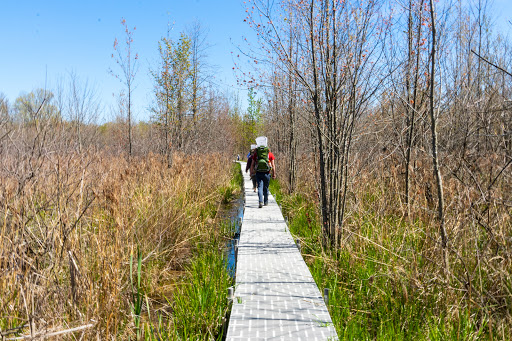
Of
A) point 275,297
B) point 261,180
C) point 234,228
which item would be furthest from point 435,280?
point 261,180

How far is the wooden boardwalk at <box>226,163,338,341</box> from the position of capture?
8.98 feet

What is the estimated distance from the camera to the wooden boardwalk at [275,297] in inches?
108

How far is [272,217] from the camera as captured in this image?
7020mm

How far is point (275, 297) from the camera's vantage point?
10.9 feet

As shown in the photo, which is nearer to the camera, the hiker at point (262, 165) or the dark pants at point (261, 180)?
the hiker at point (262, 165)

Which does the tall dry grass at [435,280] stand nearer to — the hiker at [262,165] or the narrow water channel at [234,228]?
the narrow water channel at [234,228]

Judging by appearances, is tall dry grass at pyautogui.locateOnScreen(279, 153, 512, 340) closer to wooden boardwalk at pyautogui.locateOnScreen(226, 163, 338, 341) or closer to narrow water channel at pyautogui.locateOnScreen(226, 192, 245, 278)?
wooden boardwalk at pyautogui.locateOnScreen(226, 163, 338, 341)

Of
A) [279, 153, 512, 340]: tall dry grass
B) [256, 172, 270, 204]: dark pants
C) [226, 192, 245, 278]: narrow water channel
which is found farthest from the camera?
[256, 172, 270, 204]: dark pants

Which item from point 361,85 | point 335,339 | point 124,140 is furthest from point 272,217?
point 124,140

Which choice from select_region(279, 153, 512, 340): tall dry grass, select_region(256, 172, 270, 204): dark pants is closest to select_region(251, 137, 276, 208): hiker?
select_region(256, 172, 270, 204): dark pants

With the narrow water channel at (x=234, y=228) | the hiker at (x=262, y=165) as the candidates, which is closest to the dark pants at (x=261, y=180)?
the hiker at (x=262, y=165)

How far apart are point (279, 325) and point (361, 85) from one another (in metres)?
3.19

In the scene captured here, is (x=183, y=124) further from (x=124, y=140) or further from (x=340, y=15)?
(x=124, y=140)

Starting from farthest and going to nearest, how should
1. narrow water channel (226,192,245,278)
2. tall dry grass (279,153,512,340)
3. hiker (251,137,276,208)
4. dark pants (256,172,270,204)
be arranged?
dark pants (256,172,270,204) < hiker (251,137,276,208) < narrow water channel (226,192,245,278) < tall dry grass (279,153,512,340)
